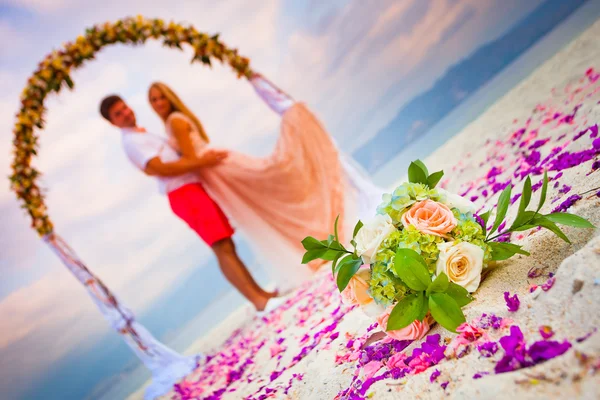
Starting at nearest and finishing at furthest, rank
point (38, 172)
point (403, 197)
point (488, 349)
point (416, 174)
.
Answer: point (488, 349)
point (403, 197)
point (416, 174)
point (38, 172)

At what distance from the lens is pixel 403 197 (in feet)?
4.96

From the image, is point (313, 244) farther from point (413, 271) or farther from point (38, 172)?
point (38, 172)

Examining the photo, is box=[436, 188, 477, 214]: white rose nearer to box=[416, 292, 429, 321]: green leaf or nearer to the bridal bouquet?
the bridal bouquet

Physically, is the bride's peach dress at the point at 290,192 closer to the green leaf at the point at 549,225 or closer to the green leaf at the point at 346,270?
the green leaf at the point at 346,270

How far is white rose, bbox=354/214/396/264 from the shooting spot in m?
1.46

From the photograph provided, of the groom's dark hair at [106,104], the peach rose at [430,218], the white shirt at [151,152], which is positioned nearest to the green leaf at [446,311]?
the peach rose at [430,218]

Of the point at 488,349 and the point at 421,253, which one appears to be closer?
the point at 488,349

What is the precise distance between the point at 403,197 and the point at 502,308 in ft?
1.54

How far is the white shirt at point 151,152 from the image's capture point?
398cm

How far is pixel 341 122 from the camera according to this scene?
6777 millimetres

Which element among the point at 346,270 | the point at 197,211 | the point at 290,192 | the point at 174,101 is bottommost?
the point at 346,270

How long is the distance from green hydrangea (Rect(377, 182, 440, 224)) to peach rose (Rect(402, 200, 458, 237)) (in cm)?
3

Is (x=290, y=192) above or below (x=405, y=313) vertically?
above

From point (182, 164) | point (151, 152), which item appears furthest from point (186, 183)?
point (151, 152)
